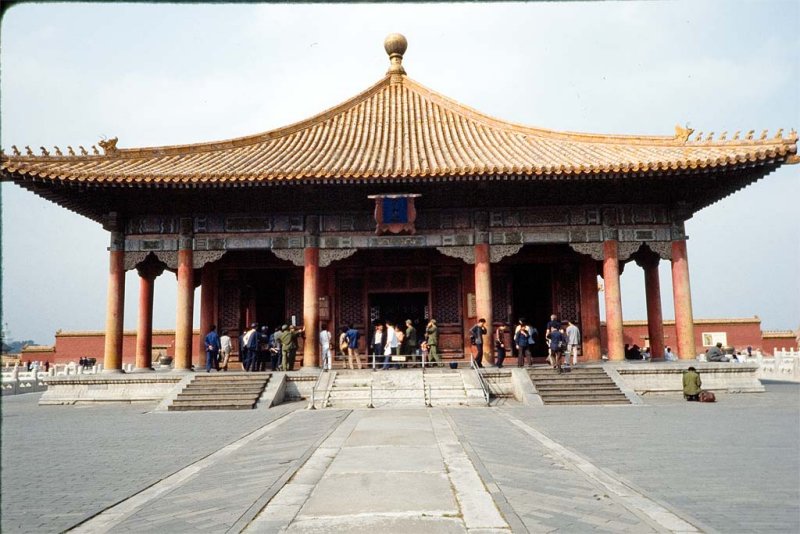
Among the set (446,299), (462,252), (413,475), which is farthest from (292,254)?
(413,475)

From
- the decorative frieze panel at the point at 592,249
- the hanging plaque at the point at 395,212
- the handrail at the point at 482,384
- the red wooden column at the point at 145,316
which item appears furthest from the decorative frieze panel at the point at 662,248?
the red wooden column at the point at 145,316

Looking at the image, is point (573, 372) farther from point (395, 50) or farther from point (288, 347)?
point (395, 50)

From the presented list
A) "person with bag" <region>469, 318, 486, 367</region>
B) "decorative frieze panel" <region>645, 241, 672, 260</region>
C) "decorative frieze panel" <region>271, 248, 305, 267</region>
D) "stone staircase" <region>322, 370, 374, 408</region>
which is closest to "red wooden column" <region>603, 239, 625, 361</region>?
"decorative frieze panel" <region>645, 241, 672, 260</region>

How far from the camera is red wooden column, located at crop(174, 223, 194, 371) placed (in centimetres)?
1574

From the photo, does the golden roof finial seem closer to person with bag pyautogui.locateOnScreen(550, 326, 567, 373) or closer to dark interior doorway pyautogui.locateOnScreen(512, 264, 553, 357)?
dark interior doorway pyautogui.locateOnScreen(512, 264, 553, 357)

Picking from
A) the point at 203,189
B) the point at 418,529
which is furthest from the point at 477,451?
the point at 203,189

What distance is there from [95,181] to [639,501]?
45.8 feet

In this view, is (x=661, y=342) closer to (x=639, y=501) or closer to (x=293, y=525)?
(x=639, y=501)

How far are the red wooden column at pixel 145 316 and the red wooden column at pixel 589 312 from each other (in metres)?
13.4

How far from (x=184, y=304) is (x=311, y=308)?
11.4ft

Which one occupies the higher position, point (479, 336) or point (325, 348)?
point (479, 336)

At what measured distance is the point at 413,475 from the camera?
5.65 meters

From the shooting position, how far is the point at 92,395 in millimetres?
14930

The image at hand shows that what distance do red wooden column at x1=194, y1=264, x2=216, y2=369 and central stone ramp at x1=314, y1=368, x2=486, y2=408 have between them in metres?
6.09
